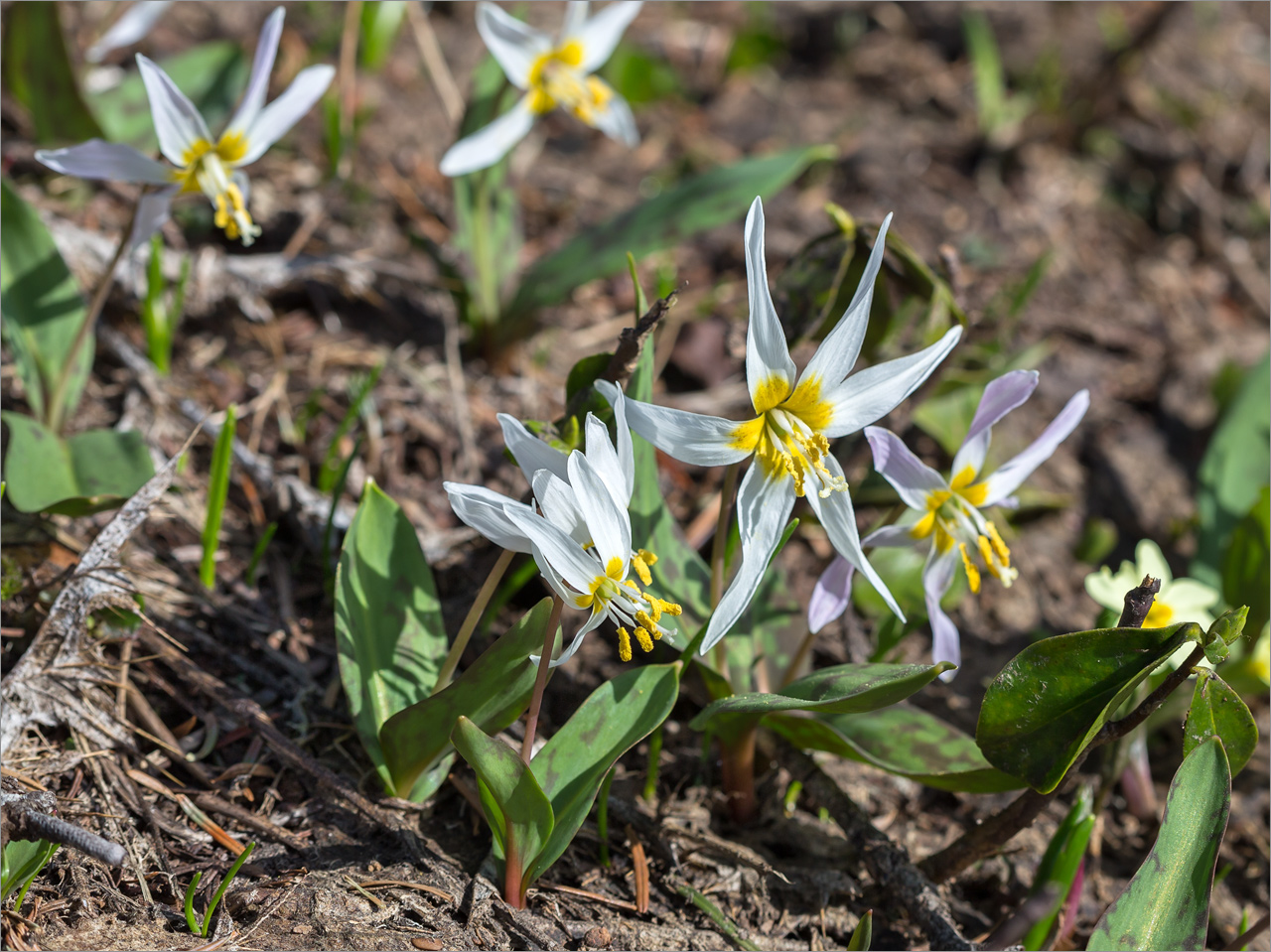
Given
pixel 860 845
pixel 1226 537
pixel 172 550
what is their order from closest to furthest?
pixel 860 845
pixel 172 550
pixel 1226 537

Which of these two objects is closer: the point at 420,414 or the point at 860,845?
the point at 860,845

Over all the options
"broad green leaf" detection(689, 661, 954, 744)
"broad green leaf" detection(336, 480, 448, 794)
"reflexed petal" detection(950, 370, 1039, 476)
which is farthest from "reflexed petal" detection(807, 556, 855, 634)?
"broad green leaf" detection(336, 480, 448, 794)

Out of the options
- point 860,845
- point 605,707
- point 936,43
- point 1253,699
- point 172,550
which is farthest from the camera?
point 936,43

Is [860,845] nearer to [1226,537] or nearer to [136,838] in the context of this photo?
[136,838]

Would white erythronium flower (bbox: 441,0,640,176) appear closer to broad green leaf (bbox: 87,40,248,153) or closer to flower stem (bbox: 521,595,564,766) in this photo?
broad green leaf (bbox: 87,40,248,153)

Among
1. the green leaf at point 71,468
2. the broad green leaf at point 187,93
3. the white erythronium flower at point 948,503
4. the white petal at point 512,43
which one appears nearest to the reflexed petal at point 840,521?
the white erythronium flower at point 948,503

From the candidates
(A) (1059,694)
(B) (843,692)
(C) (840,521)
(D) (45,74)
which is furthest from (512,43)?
(A) (1059,694)

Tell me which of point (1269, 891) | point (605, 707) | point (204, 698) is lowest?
point (1269, 891)

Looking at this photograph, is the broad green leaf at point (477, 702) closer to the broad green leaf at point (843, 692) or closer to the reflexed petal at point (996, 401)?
the broad green leaf at point (843, 692)

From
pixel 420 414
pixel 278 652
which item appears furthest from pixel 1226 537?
pixel 278 652
